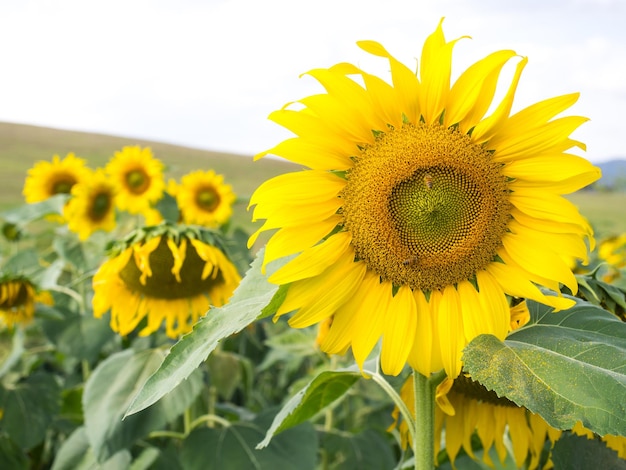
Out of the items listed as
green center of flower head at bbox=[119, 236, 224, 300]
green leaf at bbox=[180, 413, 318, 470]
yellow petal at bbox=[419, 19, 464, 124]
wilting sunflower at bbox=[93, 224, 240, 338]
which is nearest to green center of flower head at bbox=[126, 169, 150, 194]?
wilting sunflower at bbox=[93, 224, 240, 338]

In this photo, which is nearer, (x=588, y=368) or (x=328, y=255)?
(x=588, y=368)

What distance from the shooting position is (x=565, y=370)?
85 cm

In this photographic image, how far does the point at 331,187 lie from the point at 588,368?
0.40 m

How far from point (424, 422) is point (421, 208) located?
311mm

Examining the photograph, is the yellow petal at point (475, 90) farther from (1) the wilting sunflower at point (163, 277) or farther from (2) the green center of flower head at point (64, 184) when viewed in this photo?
(2) the green center of flower head at point (64, 184)

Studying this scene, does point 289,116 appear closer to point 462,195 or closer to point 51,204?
point 462,195

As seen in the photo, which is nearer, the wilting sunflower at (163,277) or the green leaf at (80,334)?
the wilting sunflower at (163,277)

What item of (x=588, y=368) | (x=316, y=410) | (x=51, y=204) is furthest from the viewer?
(x=51, y=204)

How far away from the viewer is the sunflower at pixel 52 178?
4117mm

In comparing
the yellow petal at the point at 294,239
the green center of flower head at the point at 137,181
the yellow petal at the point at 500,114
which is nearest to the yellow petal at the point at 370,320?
the yellow petal at the point at 294,239

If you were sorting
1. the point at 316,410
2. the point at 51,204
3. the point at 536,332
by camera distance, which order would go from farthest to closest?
the point at 51,204, the point at 316,410, the point at 536,332

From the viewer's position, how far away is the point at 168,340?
2980mm

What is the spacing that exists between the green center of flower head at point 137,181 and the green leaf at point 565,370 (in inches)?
118

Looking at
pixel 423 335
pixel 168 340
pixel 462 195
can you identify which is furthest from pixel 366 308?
pixel 168 340
